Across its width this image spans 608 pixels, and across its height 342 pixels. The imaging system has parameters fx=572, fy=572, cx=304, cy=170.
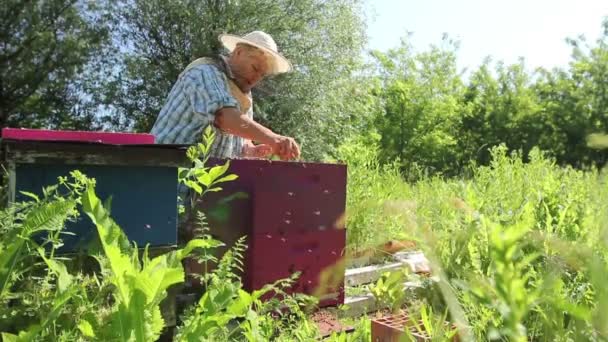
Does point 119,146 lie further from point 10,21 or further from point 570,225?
point 10,21

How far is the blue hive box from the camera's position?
1.37m

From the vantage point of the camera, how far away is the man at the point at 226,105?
2.89 metres

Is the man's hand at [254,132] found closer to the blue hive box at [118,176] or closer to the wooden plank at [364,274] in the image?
the wooden plank at [364,274]

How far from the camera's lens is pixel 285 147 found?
9.23 feet

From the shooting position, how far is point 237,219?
2416 millimetres

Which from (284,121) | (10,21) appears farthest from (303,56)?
(10,21)

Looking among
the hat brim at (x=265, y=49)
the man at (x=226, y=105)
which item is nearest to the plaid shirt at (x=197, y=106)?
the man at (x=226, y=105)

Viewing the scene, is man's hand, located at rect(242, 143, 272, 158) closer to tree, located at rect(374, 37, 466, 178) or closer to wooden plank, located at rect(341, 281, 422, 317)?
wooden plank, located at rect(341, 281, 422, 317)

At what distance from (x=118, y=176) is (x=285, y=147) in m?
1.38

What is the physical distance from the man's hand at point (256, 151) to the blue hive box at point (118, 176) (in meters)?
1.74

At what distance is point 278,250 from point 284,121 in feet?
34.7

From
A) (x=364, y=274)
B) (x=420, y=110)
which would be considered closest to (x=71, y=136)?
(x=364, y=274)

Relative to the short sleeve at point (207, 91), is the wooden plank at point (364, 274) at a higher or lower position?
lower

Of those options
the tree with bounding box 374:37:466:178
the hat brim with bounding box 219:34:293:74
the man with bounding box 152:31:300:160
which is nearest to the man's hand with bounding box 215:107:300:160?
the man with bounding box 152:31:300:160
